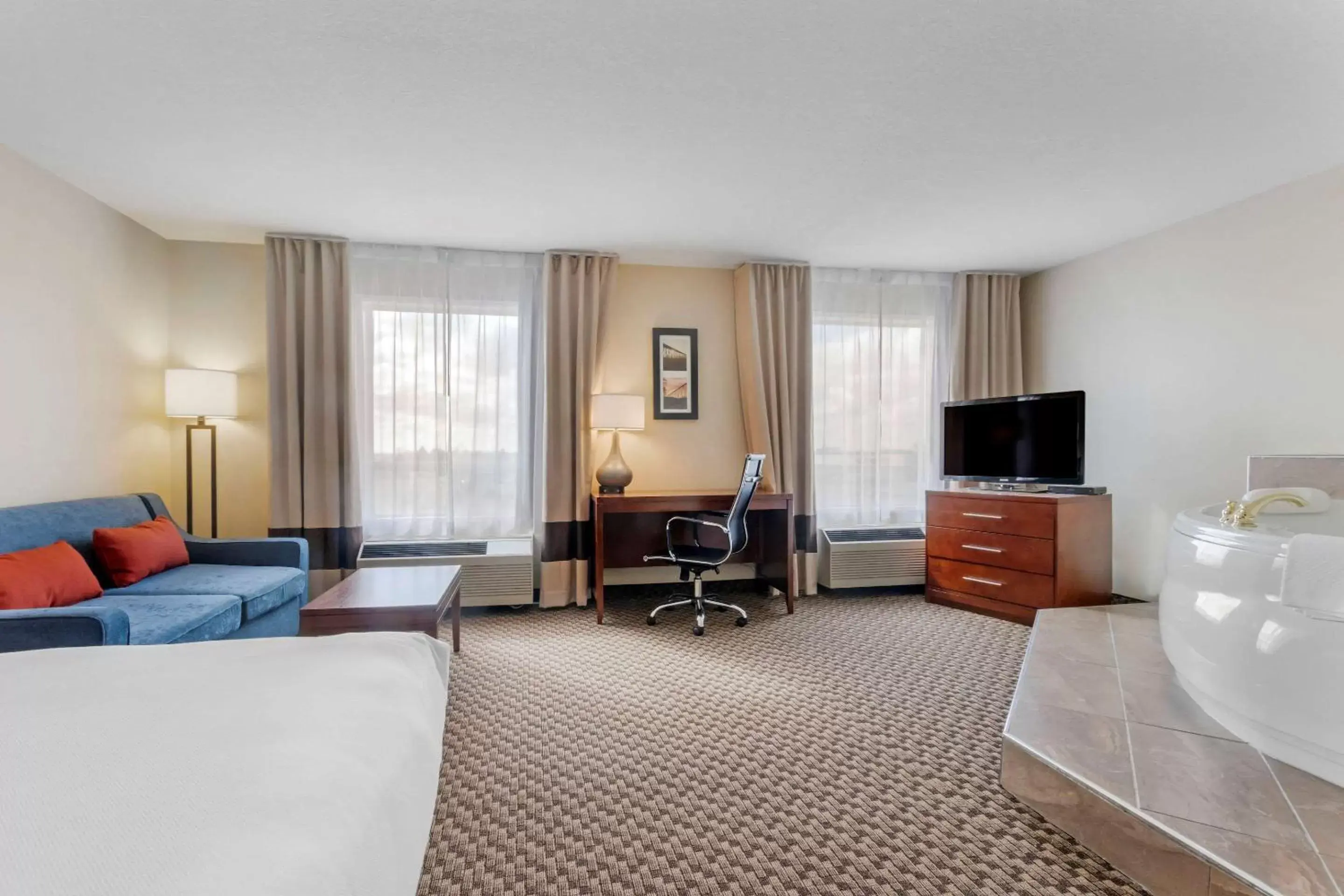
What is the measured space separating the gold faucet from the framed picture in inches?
117

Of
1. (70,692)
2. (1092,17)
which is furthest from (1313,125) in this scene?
(70,692)

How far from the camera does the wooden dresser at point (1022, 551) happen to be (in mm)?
3568

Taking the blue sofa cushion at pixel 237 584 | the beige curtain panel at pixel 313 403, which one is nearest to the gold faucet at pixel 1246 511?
the blue sofa cushion at pixel 237 584

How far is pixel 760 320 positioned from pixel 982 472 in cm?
182

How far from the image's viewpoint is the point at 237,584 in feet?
9.30

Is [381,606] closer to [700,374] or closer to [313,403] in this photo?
[313,403]

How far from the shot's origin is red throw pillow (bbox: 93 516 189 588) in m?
2.77

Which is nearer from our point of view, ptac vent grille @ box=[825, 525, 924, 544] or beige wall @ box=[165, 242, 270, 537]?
beige wall @ box=[165, 242, 270, 537]

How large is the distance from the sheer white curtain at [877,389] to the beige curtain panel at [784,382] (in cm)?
16

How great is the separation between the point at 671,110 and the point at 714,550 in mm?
2363

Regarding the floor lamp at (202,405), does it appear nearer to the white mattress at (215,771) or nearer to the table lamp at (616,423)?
the table lamp at (616,423)

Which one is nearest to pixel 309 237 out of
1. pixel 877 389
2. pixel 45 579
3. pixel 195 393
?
pixel 195 393

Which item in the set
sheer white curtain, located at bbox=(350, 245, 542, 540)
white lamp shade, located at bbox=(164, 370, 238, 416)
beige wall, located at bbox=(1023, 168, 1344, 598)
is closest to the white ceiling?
beige wall, located at bbox=(1023, 168, 1344, 598)

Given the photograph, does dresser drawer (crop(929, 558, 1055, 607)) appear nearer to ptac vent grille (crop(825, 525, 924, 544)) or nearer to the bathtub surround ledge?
ptac vent grille (crop(825, 525, 924, 544))
